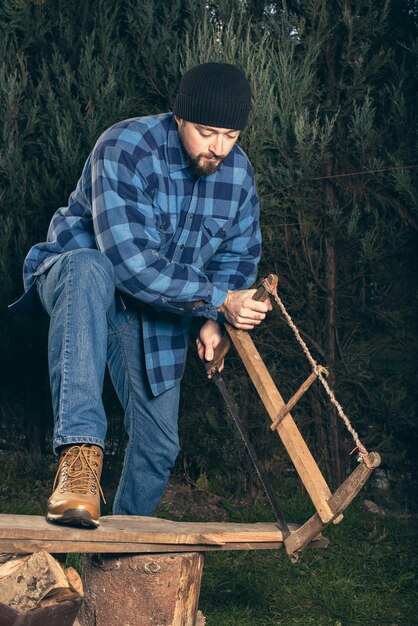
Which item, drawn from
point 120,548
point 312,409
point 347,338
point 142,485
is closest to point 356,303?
point 347,338

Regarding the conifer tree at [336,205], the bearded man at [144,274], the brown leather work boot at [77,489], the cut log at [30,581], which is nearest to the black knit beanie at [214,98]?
the bearded man at [144,274]

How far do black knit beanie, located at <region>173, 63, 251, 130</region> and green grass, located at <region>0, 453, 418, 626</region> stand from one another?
82.0 inches

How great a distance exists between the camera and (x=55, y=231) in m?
3.97

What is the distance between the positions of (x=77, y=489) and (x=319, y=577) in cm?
198

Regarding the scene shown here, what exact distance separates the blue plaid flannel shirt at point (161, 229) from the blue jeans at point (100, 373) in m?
0.08

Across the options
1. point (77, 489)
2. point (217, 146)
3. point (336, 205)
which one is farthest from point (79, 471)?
point (336, 205)

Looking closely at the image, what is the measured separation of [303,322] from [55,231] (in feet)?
7.13

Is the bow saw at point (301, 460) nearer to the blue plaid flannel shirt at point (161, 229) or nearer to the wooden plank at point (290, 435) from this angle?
the wooden plank at point (290, 435)

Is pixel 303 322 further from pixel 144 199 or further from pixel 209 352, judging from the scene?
pixel 144 199

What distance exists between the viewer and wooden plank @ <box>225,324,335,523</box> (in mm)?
3363

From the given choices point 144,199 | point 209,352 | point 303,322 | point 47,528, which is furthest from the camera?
point 303,322

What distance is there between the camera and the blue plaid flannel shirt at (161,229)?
3.71m

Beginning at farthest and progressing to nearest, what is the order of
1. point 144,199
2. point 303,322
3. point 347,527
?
point 303,322, point 347,527, point 144,199

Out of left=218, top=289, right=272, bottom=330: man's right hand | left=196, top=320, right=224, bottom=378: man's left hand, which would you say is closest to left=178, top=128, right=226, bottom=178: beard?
left=218, top=289, right=272, bottom=330: man's right hand
